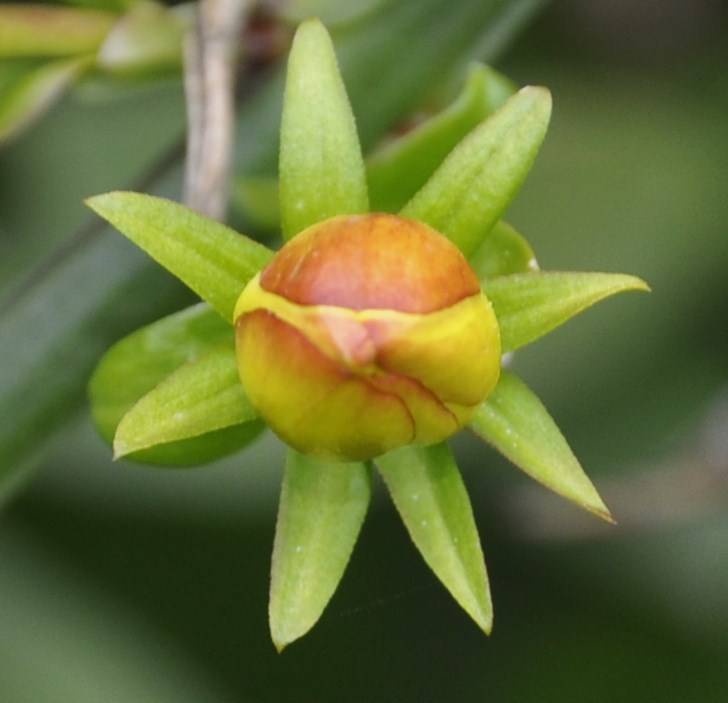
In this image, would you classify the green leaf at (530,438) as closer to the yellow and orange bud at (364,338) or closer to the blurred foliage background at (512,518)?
the yellow and orange bud at (364,338)

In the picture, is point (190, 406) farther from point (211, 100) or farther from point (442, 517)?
point (211, 100)

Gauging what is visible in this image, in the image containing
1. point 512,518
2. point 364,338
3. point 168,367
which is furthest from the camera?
point 512,518

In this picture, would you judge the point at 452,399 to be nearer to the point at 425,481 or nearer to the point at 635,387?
the point at 425,481

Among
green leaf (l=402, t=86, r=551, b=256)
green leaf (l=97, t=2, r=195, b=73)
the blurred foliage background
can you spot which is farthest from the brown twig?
the blurred foliage background

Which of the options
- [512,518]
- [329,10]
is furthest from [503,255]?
[512,518]

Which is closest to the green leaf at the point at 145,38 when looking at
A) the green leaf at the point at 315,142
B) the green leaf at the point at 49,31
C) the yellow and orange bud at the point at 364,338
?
the green leaf at the point at 49,31

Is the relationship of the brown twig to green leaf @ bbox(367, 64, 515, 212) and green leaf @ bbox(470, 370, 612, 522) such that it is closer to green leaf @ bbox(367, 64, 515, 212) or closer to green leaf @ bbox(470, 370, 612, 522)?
green leaf @ bbox(367, 64, 515, 212)

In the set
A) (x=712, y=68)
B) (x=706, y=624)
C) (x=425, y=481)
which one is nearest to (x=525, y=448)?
(x=425, y=481)
